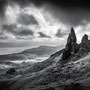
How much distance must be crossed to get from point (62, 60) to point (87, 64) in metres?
33.0

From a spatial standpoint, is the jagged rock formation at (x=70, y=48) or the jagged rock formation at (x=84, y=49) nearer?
the jagged rock formation at (x=84, y=49)

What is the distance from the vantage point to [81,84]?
4847cm

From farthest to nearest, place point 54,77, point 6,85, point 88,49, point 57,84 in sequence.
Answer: point 88,49, point 6,85, point 54,77, point 57,84

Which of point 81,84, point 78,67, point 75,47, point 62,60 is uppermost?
point 75,47

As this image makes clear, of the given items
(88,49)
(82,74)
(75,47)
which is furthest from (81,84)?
(75,47)

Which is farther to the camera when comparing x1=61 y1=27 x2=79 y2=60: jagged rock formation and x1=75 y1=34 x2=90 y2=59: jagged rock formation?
x1=61 y1=27 x2=79 y2=60: jagged rock formation

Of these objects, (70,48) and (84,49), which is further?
(70,48)

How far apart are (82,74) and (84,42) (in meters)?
40.6

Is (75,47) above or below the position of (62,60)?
above

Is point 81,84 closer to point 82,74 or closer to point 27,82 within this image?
point 82,74

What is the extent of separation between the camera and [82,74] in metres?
56.7

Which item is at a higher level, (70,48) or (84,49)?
(70,48)

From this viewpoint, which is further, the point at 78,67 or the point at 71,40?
the point at 71,40

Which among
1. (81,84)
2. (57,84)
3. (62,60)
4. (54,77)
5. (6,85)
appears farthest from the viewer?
(62,60)
